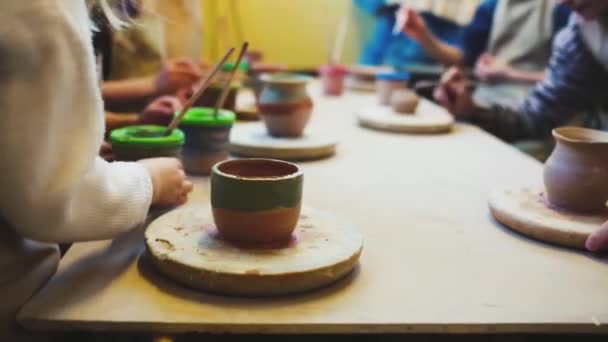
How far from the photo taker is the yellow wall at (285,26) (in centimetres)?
335

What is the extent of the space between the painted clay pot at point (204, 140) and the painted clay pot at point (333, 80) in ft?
3.61

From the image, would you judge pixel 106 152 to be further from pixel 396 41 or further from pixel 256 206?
pixel 396 41

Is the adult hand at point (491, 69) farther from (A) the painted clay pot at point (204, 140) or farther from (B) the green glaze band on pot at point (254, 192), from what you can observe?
(B) the green glaze band on pot at point (254, 192)

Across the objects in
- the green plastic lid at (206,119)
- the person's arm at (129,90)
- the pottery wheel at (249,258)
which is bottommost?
the person's arm at (129,90)

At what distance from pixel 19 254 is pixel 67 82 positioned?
0.69ft

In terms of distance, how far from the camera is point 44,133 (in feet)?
2.07

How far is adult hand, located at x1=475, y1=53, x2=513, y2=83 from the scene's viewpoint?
264 centimetres

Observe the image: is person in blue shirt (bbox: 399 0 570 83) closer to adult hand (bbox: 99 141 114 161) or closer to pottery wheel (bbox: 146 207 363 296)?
adult hand (bbox: 99 141 114 161)

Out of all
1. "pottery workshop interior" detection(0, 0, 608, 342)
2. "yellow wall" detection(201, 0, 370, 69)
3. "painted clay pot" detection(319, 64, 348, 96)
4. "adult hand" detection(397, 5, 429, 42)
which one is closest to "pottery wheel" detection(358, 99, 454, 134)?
"pottery workshop interior" detection(0, 0, 608, 342)

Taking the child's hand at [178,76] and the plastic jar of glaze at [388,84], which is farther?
the plastic jar of glaze at [388,84]

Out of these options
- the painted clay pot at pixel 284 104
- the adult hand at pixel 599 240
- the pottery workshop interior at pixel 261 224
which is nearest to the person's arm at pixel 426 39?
the pottery workshop interior at pixel 261 224

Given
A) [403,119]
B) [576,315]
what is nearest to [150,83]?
[403,119]

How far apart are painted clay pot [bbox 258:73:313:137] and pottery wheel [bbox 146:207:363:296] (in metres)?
0.54

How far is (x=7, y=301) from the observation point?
0.67 m
